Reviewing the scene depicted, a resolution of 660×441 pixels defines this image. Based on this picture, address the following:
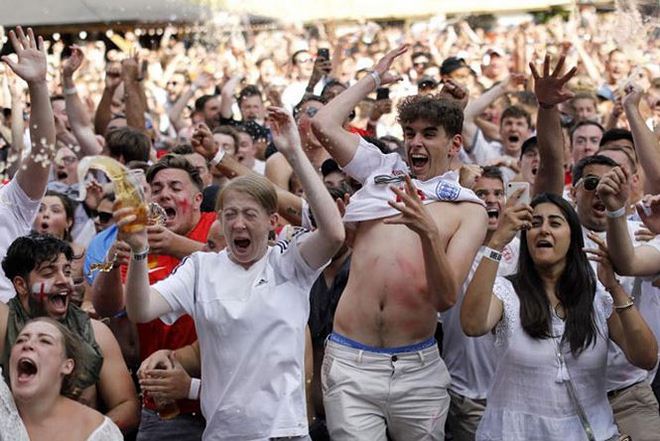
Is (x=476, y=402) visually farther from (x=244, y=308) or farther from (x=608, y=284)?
(x=244, y=308)

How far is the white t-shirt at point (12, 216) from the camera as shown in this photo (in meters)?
6.14

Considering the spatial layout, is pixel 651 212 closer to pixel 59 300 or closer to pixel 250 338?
pixel 250 338

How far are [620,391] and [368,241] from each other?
152 cm

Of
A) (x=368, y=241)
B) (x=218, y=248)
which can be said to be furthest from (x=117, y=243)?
(x=368, y=241)

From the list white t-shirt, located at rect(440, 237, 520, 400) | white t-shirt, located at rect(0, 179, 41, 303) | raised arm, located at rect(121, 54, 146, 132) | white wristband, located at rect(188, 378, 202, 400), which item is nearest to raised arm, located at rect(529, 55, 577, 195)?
white t-shirt, located at rect(440, 237, 520, 400)

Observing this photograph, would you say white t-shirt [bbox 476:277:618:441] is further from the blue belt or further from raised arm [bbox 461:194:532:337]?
the blue belt

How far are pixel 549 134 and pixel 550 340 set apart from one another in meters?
1.63

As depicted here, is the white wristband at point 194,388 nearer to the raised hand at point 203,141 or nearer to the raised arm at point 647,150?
the raised hand at point 203,141

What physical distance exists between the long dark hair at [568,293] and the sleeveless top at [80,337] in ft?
5.95

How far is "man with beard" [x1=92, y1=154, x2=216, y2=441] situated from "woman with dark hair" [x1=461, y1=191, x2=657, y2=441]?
1.31m

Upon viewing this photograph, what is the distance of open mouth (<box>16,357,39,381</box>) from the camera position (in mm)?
5145

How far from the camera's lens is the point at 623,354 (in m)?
6.33

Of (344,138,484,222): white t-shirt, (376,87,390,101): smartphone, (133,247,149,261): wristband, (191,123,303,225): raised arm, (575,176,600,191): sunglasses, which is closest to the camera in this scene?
(133,247,149,261): wristband

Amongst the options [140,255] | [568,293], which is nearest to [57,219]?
[140,255]
